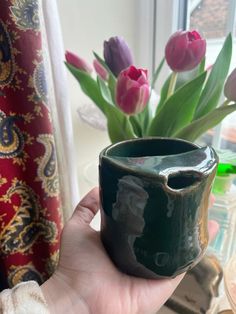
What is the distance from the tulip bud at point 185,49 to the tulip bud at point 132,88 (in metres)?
0.05

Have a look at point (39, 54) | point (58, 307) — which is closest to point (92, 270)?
point (58, 307)

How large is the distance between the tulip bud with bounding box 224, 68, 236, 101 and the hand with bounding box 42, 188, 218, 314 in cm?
24

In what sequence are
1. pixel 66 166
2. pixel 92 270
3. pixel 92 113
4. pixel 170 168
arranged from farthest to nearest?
pixel 92 113 < pixel 66 166 < pixel 92 270 < pixel 170 168

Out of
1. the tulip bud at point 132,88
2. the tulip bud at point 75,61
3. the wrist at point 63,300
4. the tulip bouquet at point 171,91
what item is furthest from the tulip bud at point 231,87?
the wrist at point 63,300

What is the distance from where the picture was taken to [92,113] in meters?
0.64

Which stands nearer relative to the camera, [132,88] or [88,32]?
[132,88]

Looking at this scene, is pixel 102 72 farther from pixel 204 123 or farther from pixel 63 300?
pixel 63 300

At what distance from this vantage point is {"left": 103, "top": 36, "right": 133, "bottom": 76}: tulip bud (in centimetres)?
43

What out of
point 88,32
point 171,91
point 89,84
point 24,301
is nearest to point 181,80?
point 171,91

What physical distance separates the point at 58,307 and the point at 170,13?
23.6 inches

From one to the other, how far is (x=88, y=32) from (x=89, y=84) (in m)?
0.23

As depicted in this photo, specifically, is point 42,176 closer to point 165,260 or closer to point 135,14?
point 165,260

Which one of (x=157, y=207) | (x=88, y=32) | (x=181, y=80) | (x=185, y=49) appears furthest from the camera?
(x=88, y=32)

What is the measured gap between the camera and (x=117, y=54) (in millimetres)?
431
